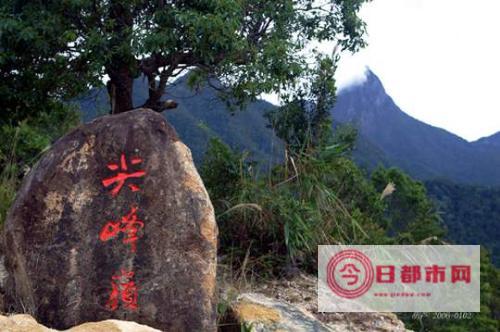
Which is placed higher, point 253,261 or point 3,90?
point 3,90

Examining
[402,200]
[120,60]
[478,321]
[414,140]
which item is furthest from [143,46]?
[414,140]

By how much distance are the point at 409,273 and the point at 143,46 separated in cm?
308

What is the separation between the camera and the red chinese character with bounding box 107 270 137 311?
133 inches

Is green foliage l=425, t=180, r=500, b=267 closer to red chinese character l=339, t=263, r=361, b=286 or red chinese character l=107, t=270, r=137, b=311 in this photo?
red chinese character l=339, t=263, r=361, b=286

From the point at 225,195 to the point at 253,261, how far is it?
703mm

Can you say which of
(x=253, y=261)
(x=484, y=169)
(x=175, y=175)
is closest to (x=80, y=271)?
(x=175, y=175)

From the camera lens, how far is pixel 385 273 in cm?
548

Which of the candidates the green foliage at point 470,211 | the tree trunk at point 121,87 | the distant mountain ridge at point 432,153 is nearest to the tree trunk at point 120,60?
the tree trunk at point 121,87

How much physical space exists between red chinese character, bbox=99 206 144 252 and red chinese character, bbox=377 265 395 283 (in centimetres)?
268

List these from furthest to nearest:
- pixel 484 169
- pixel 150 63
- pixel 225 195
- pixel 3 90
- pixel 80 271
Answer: pixel 484 169
pixel 150 63
pixel 3 90
pixel 225 195
pixel 80 271

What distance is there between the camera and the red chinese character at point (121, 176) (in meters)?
3.48

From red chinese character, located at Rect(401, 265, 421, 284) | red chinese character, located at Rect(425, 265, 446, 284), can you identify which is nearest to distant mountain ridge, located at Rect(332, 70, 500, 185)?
red chinese character, located at Rect(425, 265, 446, 284)

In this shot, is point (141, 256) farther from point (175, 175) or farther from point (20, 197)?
point (20, 197)

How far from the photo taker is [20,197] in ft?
11.3
